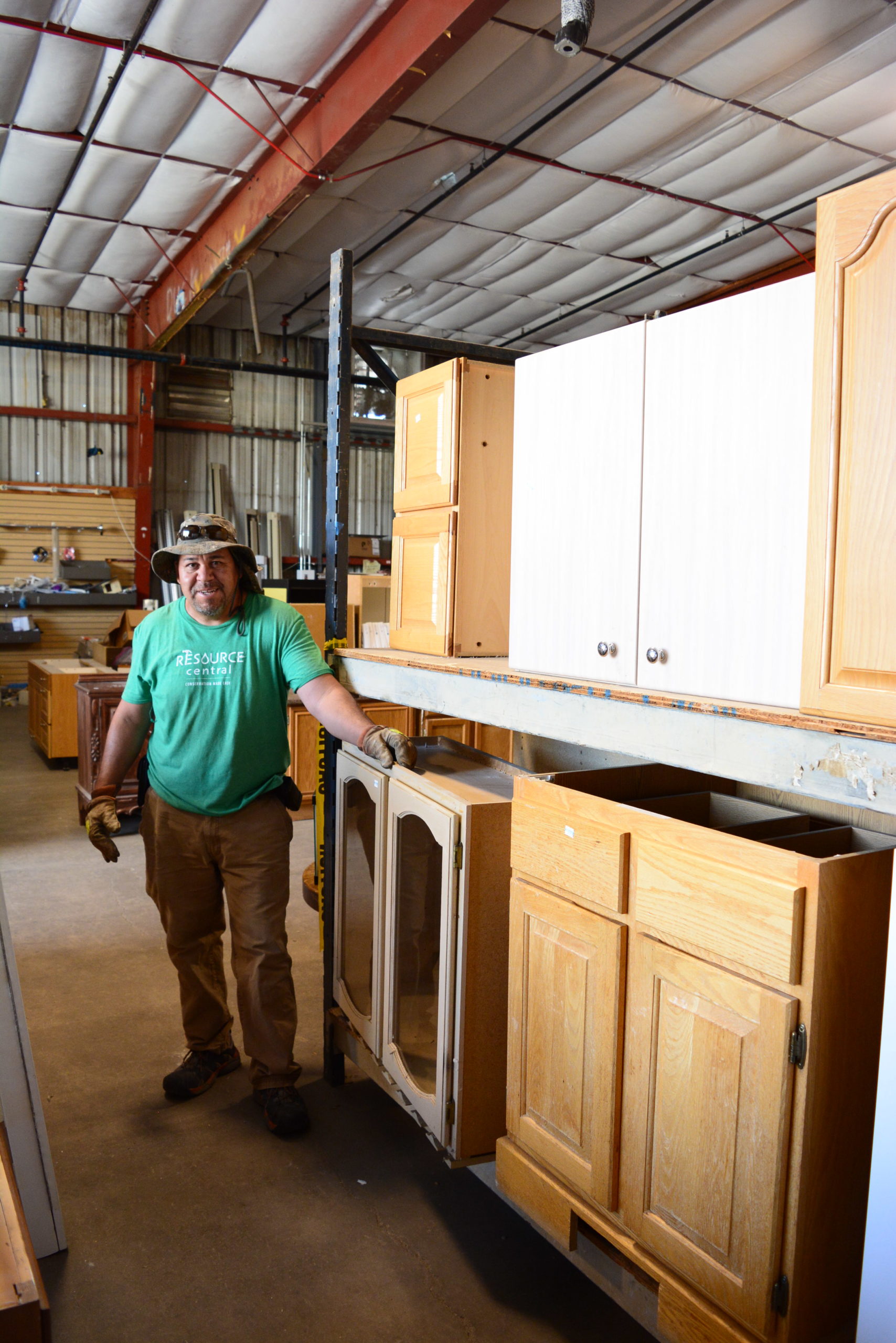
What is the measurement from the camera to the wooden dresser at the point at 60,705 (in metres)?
7.66

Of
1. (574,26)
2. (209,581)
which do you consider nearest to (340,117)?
(574,26)

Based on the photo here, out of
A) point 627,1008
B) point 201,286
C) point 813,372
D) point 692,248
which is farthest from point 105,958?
point 692,248

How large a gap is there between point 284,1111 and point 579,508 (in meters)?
2.00

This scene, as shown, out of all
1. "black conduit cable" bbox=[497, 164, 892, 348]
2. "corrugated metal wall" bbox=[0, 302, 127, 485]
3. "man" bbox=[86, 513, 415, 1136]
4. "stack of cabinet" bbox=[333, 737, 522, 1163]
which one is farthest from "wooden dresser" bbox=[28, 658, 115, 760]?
"black conduit cable" bbox=[497, 164, 892, 348]

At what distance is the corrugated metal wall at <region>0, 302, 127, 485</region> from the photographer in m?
10.0

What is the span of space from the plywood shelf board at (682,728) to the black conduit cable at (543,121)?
14.0 ft

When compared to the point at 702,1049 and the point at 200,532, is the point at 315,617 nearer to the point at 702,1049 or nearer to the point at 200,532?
the point at 200,532

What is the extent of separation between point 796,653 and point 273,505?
10461 millimetres

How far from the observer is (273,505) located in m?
11.4

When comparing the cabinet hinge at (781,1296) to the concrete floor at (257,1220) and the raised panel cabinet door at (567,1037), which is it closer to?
the raised panel cabinet door at (567,1037)

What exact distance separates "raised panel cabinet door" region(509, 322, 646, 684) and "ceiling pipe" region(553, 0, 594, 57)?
8.26 feet

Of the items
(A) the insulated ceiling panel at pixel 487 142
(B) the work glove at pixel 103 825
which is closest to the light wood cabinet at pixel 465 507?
(B) the work glove at pixel 103 825

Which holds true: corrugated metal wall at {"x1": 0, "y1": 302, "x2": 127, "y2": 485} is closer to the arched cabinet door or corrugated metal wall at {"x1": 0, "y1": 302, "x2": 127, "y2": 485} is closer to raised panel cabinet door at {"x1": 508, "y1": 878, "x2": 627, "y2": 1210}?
the arched cabinet door

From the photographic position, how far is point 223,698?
2.92m
